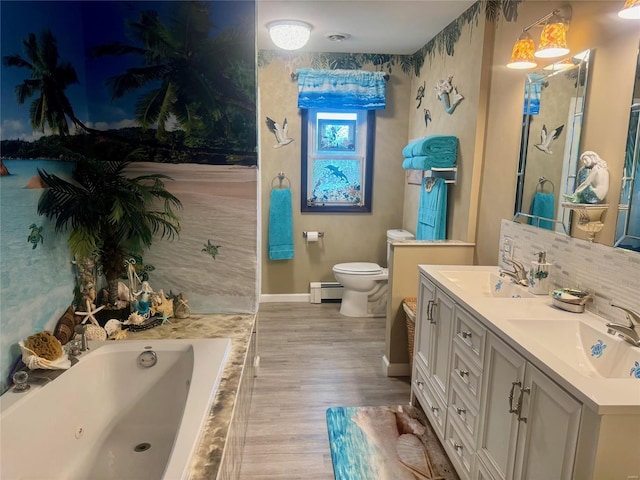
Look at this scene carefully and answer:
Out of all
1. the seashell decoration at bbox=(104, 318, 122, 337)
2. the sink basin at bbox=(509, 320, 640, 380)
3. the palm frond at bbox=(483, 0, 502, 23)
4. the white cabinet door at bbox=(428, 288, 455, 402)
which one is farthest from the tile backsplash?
the seashell decoration at bbox=(104, 318, 122, 337)

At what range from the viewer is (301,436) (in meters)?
2.29

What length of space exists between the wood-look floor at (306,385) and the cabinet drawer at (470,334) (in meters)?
0.90

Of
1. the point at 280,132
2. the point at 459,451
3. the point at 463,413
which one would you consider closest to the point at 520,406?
the point at 463,413

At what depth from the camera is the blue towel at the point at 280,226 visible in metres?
4.27

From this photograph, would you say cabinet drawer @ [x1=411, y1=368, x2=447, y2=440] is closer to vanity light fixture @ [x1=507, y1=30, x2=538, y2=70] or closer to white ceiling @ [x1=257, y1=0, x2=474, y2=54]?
vanity light fixture @ [x1=507, y1=30, x2=538, y2=70]

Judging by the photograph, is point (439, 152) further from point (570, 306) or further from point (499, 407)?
point (499, 407)

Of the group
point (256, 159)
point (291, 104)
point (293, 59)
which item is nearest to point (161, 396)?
point (256, 159)

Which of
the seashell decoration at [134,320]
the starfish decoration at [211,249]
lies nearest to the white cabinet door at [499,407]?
the starfish decoration at [211,249]

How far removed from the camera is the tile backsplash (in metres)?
1.54

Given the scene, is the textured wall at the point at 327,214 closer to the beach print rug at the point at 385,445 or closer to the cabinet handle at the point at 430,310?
the beach print rug at the point at 385,445

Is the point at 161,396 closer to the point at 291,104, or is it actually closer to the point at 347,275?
the point at 347,275

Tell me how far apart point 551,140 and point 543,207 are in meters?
0.33

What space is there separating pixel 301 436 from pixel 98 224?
5.08 feet

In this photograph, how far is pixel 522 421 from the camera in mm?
1354
